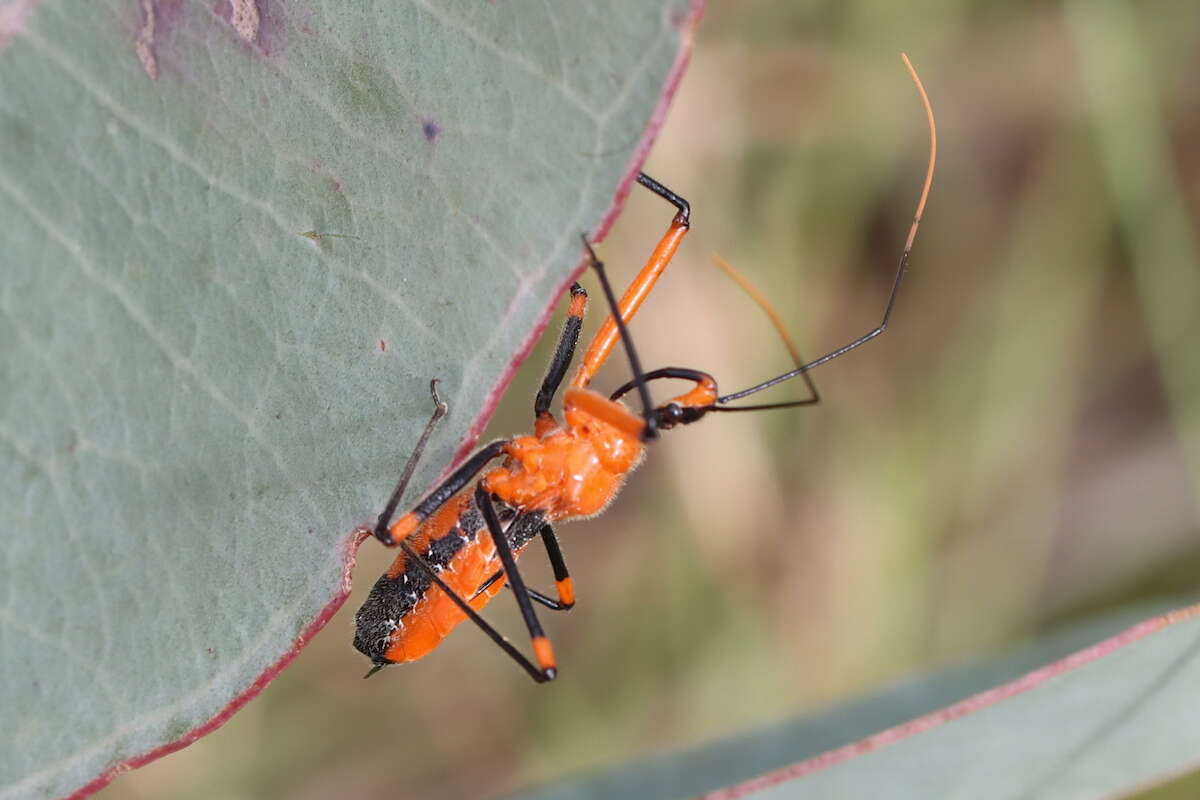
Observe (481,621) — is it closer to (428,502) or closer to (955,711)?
(428,502)

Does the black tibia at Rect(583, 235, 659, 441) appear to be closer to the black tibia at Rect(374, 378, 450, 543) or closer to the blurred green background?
the black tibia at Rect(374, 378, 450, 543)

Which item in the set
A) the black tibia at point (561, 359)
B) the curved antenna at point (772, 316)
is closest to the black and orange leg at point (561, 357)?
the black tibia at point (561, 359)

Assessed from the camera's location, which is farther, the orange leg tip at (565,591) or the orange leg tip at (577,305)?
the orange leg tip at (565,591)

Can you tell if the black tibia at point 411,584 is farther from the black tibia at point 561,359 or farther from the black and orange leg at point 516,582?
the black tibia at point 561,359

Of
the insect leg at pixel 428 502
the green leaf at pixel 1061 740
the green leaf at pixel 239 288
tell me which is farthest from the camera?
the green leaf at pixel 1061 740

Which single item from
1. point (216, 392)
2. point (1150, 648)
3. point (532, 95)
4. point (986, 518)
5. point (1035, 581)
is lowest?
point (1035, 581)

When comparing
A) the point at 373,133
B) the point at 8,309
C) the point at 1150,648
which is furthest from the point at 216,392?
the point at 1150,648

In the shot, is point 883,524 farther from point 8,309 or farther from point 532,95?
point 8,309
